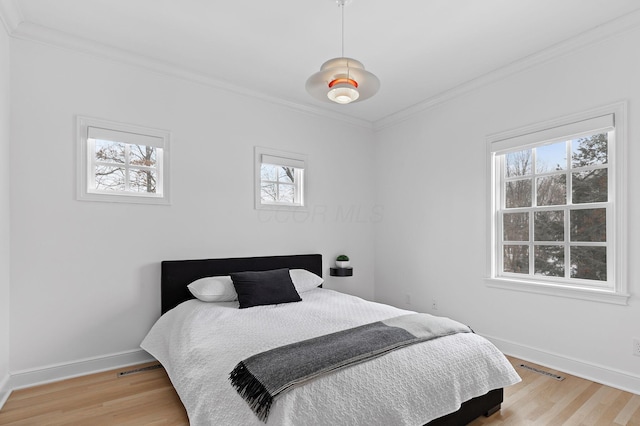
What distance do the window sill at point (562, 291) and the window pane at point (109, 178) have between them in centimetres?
362

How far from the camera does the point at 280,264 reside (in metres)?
3.89

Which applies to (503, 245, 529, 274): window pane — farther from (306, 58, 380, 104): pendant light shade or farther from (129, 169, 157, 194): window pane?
(129, 169, 157, 194): window pane

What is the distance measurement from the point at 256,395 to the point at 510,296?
2.72 metres

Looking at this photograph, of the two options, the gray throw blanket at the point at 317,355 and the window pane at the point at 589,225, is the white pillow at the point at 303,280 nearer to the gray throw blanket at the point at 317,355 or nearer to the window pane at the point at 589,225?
the gray throw blanket at the point at 317,355

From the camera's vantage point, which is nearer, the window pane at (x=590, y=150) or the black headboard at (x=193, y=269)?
the window pane at (x=590, y=150)

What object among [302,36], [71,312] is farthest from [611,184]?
[71,312]

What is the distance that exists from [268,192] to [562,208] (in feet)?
9.46

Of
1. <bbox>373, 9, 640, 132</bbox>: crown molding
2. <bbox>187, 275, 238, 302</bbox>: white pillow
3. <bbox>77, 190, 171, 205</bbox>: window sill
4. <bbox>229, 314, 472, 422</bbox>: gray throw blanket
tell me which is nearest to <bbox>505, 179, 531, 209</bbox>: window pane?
<bbox>373, 9, 640, 132</bbox>: crown molding

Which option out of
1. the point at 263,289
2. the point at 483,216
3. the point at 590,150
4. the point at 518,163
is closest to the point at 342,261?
the point at 263,289

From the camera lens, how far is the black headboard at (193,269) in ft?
10.4

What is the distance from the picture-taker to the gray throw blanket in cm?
160

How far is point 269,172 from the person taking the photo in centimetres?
403

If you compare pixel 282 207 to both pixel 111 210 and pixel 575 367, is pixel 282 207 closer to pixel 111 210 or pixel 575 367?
pixel 111 210

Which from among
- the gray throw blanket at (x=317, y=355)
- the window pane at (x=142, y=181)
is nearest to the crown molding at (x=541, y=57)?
the gray throw blanket at (x=317, y=355)
